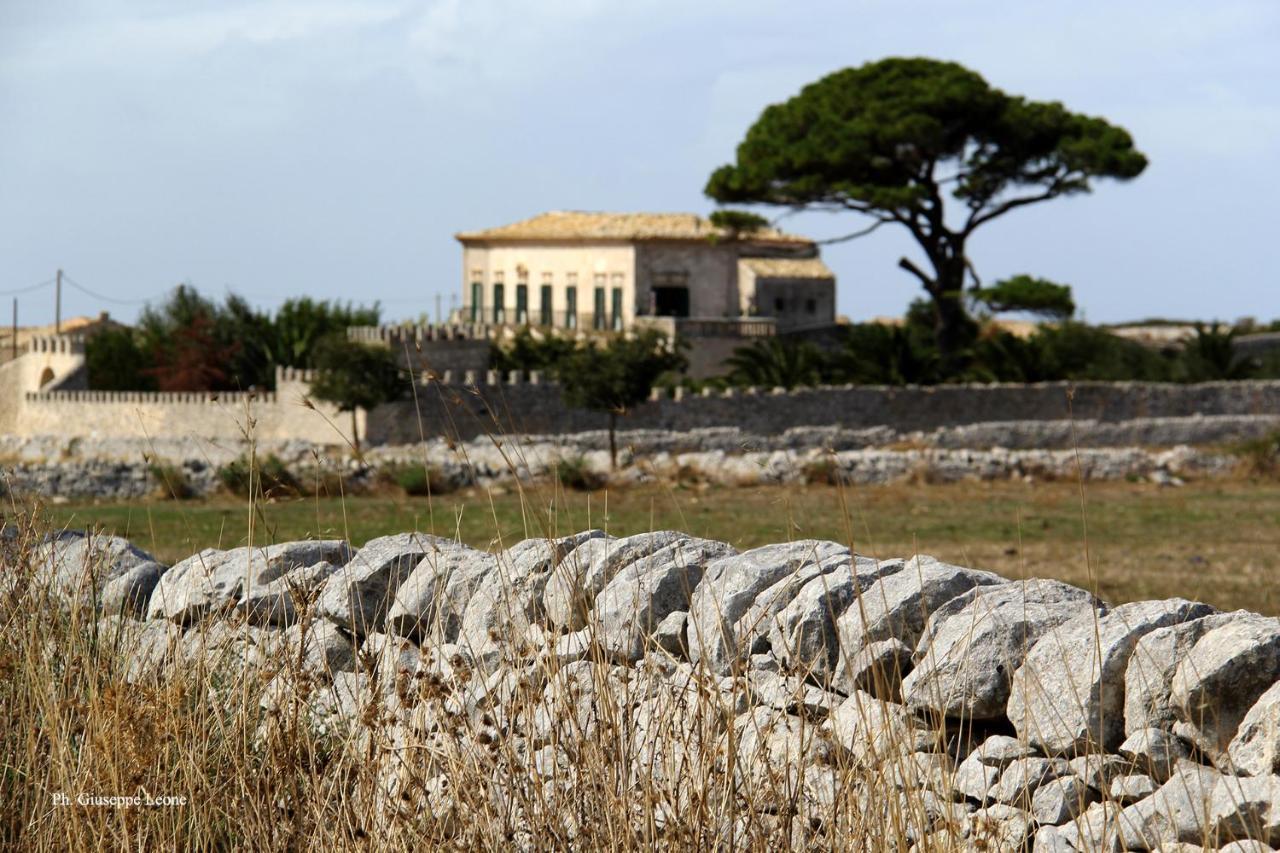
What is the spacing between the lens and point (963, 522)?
50.0ft

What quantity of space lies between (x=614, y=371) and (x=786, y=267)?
20.4 metres

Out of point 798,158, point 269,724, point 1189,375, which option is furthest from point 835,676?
point 1189,375

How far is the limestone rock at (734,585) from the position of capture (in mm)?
3361

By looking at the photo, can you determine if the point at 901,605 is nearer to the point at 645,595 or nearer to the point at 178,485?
the point at 645,595

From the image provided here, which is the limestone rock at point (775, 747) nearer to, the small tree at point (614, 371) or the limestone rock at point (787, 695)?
the limestone rock at point (787, 695)

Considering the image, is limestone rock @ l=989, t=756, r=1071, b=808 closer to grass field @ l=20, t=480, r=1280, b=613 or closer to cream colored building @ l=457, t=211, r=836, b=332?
grass field @ l=20, t=480, r=1280, b=613

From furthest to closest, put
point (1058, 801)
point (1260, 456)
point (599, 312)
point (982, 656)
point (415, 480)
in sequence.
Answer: point (599, 312)
point (1260, 456)
point (415, 480)
point (982, 656)
point (1058, 801)

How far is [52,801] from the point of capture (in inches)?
120


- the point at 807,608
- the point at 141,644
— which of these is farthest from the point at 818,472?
the point at 807,608

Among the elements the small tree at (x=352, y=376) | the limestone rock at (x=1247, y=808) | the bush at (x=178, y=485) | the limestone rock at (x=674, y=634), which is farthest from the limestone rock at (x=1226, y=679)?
the small tree at (x=352, y=376)

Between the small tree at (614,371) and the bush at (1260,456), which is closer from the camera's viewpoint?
the bush at (1260,456)

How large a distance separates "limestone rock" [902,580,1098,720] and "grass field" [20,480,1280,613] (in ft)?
18.4

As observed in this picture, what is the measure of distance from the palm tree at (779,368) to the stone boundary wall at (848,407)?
4.66 feet

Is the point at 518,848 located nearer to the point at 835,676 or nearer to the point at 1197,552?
the point at 835,676
